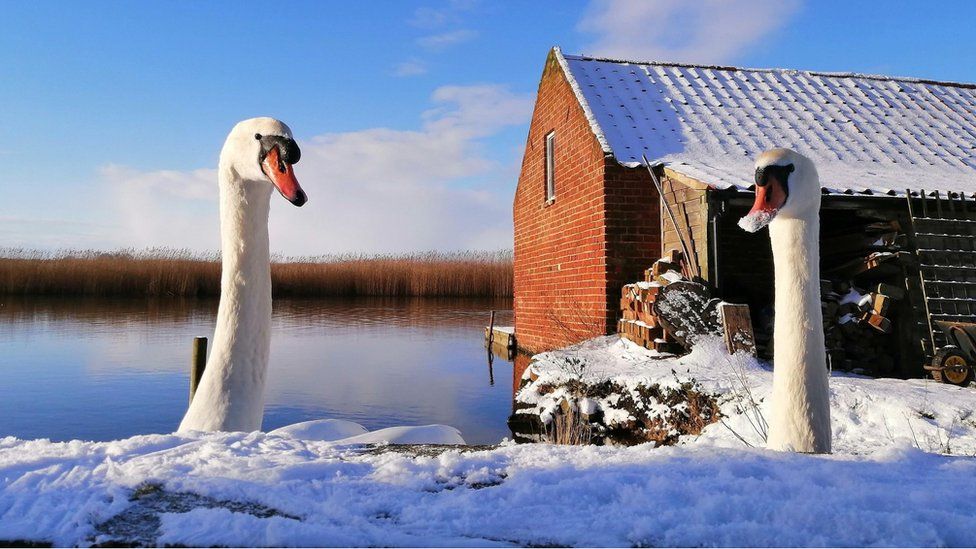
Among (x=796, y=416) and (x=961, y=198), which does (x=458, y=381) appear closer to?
(x=961, y=198)

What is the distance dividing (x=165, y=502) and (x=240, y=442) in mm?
503

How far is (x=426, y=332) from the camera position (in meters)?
23.0

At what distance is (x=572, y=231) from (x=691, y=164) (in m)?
2.52

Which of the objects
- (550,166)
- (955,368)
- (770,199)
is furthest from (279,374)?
(770,199)

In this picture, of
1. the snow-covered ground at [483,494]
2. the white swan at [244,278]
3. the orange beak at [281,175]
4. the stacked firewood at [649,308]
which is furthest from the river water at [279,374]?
the snow-covered ground at [483,494]

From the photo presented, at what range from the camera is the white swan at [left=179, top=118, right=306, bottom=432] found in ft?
11.0

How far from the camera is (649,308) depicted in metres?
8.04

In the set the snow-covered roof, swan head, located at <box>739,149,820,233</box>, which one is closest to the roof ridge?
the snow-covered roof

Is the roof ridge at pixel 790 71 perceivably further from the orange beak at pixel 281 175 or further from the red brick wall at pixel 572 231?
the orange beak at pixel 281 175

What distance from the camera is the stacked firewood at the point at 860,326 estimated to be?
806 cm

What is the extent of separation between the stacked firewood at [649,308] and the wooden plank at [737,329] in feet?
2.09

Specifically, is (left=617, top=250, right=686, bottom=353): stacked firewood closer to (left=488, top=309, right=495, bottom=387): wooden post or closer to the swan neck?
(left=488, top=309, right=495, bottom=387): wooden post

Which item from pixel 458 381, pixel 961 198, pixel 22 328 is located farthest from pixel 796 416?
pixel 22 328

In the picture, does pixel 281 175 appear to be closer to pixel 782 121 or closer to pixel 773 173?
pixel 773 173
